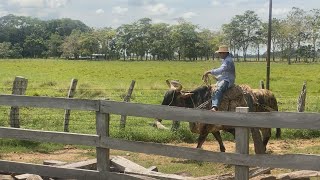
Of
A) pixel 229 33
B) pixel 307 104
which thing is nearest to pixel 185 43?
pixel 229 33

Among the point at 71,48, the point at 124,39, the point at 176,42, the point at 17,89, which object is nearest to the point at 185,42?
the point at 176,42

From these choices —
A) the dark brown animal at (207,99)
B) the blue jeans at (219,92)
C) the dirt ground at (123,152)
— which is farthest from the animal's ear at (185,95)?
the dirt ground at (123,152)

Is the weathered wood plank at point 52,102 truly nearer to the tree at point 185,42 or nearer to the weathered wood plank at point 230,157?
the weathered wood plank at point 230,157

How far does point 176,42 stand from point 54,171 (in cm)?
12098

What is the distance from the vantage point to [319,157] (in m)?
5.54

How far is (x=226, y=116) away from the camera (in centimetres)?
590

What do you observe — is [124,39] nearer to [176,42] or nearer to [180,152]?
[176,42]

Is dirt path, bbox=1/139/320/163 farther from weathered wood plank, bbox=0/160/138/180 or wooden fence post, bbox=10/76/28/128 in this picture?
weathered wood plank, bbox=0/160/138/180

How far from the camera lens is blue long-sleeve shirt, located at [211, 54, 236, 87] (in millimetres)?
10414

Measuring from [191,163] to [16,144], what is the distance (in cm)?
484

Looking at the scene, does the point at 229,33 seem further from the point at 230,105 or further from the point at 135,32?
the point at 230,105

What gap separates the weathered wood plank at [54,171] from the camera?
6.49 metres

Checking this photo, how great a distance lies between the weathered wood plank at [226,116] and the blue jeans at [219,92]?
463 cm

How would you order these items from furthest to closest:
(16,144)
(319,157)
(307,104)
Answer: (307,104) → (16,144) → (319,157)
